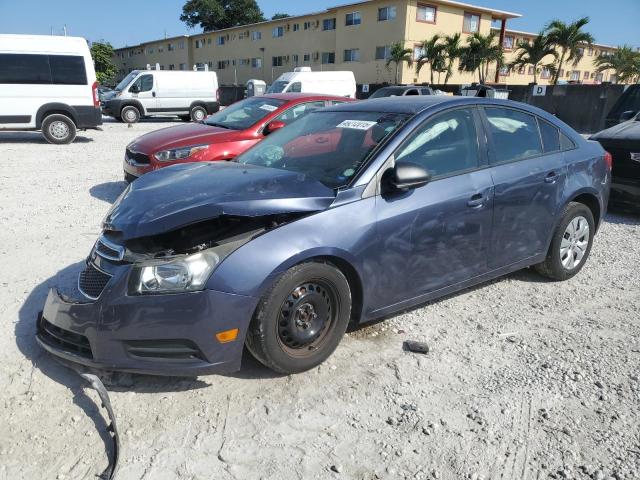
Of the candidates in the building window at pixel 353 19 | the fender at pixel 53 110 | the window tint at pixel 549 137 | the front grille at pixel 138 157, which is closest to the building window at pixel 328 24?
the building window at pixel 353 19

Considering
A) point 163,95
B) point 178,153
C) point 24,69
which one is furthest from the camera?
point 163,95

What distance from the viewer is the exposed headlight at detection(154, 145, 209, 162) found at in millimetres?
6648

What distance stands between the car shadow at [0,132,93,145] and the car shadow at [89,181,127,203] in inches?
265

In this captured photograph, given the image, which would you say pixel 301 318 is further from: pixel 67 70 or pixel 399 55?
pixel 399 55

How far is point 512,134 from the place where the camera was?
408 centimetres

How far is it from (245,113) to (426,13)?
108 feet

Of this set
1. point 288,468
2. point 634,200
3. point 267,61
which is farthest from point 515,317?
point 267,61

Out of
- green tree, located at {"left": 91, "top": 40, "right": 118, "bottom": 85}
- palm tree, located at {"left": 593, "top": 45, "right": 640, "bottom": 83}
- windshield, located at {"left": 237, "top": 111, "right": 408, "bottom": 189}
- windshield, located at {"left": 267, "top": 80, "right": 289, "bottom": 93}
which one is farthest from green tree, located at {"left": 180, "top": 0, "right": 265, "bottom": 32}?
windshield, located at {"left": 237, "top": 111, "right": 408, "bottom": 189}

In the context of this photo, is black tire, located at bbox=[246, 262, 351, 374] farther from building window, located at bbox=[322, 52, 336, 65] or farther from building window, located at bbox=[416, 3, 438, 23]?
building window, located at bbox=[322, 52, 336, 65]

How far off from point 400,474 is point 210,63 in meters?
58.3

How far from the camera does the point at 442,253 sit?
350 centimetres

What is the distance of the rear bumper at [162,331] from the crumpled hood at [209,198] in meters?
0.41

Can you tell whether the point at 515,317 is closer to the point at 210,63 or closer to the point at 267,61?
the point at 267,61

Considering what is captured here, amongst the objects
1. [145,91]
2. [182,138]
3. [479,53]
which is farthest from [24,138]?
[479,53]
